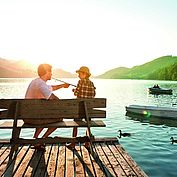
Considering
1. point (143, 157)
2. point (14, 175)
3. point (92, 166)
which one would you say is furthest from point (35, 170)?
point (143, 157)

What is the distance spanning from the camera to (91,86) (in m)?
9.07

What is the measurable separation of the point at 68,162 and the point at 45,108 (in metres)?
1.63

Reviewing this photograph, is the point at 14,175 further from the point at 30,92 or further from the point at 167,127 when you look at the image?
the point at 167,127

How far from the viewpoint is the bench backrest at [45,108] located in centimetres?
Answer: 784

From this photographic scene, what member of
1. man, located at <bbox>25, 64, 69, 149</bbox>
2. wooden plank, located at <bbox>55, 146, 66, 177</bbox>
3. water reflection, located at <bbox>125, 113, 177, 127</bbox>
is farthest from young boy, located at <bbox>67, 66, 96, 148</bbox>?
water reflection, located at <bbox>125, 113, 177, 127</bbox>

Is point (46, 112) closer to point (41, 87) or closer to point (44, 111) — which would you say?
point (44, 111)

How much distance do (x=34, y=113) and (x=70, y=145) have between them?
1.84m

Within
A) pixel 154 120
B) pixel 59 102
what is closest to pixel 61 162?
pixel 59 102

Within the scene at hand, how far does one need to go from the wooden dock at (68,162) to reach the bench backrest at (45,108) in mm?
1151

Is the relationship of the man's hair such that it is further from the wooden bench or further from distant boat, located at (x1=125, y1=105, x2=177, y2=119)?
distant boat, located at (x1=125, y1=105, x2=177, y2=119)

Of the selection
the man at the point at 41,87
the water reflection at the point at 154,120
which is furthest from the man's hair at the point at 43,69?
the water reflection at the point at 154,120

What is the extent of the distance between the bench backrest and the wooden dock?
1.15 m

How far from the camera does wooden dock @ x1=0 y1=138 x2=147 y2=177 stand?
656cm

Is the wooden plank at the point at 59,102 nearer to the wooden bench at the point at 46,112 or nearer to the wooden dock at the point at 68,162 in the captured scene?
the wooden bench at the point at 46,112
